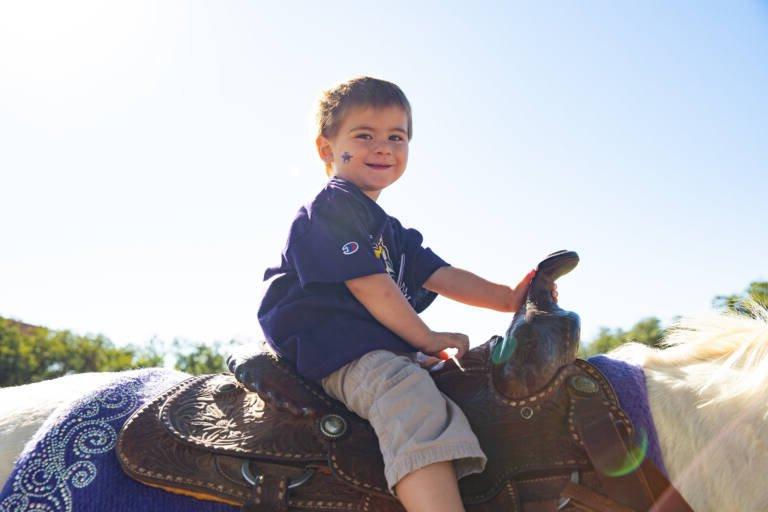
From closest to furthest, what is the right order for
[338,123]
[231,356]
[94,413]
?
[94,413] → [231,356] → [338,123]

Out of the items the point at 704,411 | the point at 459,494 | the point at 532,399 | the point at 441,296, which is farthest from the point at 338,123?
the point at 704,411

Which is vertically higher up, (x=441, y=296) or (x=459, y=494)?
(x=441, y=296)

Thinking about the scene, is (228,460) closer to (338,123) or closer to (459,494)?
(459,494)

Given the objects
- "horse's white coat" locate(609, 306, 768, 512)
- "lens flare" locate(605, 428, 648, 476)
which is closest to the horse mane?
"horse's white coat" locate(609, 306, 768, 512)

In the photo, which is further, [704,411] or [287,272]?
[287,272]

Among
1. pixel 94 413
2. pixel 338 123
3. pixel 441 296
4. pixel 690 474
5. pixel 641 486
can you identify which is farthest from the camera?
pixel 441 296

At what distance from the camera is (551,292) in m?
2.18

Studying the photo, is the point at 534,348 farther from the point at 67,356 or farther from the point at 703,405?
the point at 67,356

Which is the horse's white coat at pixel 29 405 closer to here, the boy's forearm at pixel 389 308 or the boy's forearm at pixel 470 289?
the boy's forearm at pixel 389 308

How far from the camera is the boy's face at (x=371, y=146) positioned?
8.42ft

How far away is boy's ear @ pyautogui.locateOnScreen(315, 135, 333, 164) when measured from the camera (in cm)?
273

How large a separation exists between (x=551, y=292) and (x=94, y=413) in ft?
5.10

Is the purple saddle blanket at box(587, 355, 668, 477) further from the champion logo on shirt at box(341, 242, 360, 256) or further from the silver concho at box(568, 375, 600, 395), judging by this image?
the champion logo on shirt at box(341, 242, 360, 256)

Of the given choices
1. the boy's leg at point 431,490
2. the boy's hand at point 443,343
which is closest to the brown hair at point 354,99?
the boy's hand at point 443,343
